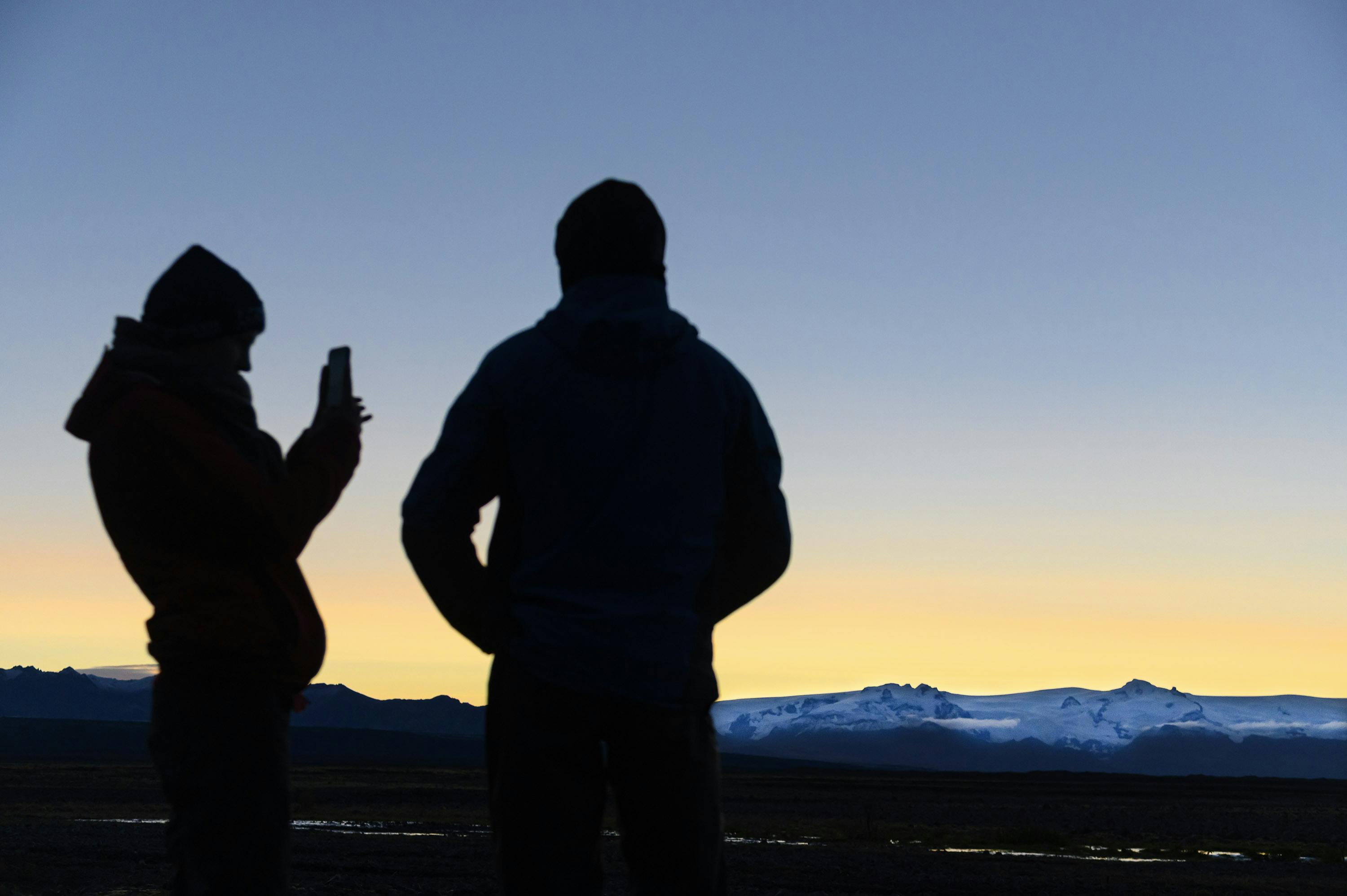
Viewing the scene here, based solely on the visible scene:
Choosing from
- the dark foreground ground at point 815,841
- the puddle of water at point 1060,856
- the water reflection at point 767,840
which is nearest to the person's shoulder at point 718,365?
the dark foreground ground at point 815,841

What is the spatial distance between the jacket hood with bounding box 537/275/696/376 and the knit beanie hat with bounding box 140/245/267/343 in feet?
2.70

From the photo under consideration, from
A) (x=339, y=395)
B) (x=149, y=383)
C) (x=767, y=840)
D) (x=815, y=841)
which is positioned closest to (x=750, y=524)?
(x=339, y=395)

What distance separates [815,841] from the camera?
77.9ft

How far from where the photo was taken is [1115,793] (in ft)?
227

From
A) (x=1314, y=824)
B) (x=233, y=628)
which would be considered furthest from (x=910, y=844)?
(x=233, y=628)

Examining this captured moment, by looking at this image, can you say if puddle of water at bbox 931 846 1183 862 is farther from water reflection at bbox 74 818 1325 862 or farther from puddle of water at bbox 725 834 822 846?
puddle of water at bbox 725 834 822 846

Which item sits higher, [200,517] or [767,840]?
[200,517]

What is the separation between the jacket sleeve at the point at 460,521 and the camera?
2.68 metres

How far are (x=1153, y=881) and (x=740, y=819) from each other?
55.5 ft

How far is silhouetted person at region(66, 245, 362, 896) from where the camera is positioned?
291 cm

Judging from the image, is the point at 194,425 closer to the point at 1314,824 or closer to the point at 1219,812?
the point at 1314,824

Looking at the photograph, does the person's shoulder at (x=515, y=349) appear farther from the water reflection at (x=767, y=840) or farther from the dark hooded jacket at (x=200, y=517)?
the water reflection at (x=767, y=840)

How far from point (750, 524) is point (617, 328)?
0.51 meters

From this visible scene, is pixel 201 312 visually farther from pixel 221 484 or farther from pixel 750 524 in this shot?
pixel 750 524
